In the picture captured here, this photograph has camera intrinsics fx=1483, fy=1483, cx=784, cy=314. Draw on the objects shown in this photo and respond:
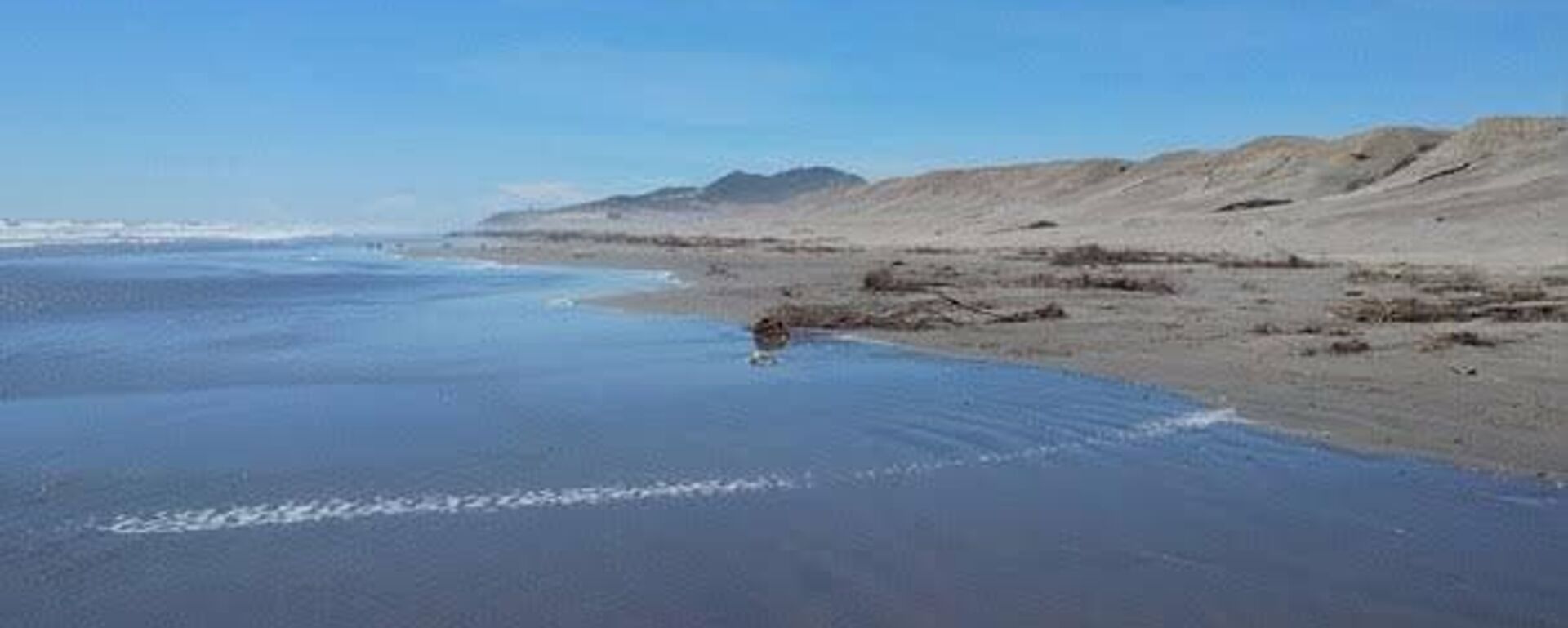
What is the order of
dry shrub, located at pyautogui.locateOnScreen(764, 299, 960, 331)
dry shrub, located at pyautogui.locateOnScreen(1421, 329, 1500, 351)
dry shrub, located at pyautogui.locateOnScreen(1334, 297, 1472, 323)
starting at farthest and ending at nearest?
dry shrub, located at pyautogui.locateOnScreen(764, 299, 960, 331) → dry shrub, located at pyautogui.locateOnScreen(1334, 297, 1472, 323) → dry shrub, located at pyautogui.locateOnScreen(1421, 329, 1500, 351)

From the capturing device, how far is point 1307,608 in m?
7.04

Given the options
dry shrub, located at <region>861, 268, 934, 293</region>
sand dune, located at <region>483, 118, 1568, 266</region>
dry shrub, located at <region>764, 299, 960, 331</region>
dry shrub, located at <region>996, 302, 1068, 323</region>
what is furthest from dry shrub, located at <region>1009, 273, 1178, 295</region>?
sand dune, located at <region>483, 118, 1568, 266</region>

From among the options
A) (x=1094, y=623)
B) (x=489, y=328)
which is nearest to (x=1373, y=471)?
(x=1094, y=623)

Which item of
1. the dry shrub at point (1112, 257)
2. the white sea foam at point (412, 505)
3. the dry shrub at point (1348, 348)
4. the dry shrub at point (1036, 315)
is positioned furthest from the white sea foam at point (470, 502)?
the dry shrub at point (1112, 257)

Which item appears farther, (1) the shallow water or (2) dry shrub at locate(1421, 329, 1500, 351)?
(2) dry shrub at locate(1421, 329, 1500, 351)

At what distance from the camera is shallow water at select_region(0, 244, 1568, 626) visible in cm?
723

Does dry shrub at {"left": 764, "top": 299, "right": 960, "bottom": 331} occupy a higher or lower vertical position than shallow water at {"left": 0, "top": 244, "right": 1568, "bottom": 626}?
higher

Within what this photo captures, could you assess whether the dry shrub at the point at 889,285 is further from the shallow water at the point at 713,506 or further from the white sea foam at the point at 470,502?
the white sea foam at the point at 470,502

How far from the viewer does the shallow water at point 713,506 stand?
723cm

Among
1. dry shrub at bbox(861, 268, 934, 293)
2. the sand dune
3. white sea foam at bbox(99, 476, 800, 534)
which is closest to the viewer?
white sea foam at bbox(99, 476, 800, 534)

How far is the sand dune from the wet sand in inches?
206

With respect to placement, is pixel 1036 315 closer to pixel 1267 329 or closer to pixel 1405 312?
pixel 1267 329

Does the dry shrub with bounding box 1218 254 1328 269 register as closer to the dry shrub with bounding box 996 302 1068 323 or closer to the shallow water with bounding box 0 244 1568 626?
the dry shrub with bounding box 996 302 1068 323

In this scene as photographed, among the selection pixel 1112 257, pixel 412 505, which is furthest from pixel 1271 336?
pixel 1112 257
